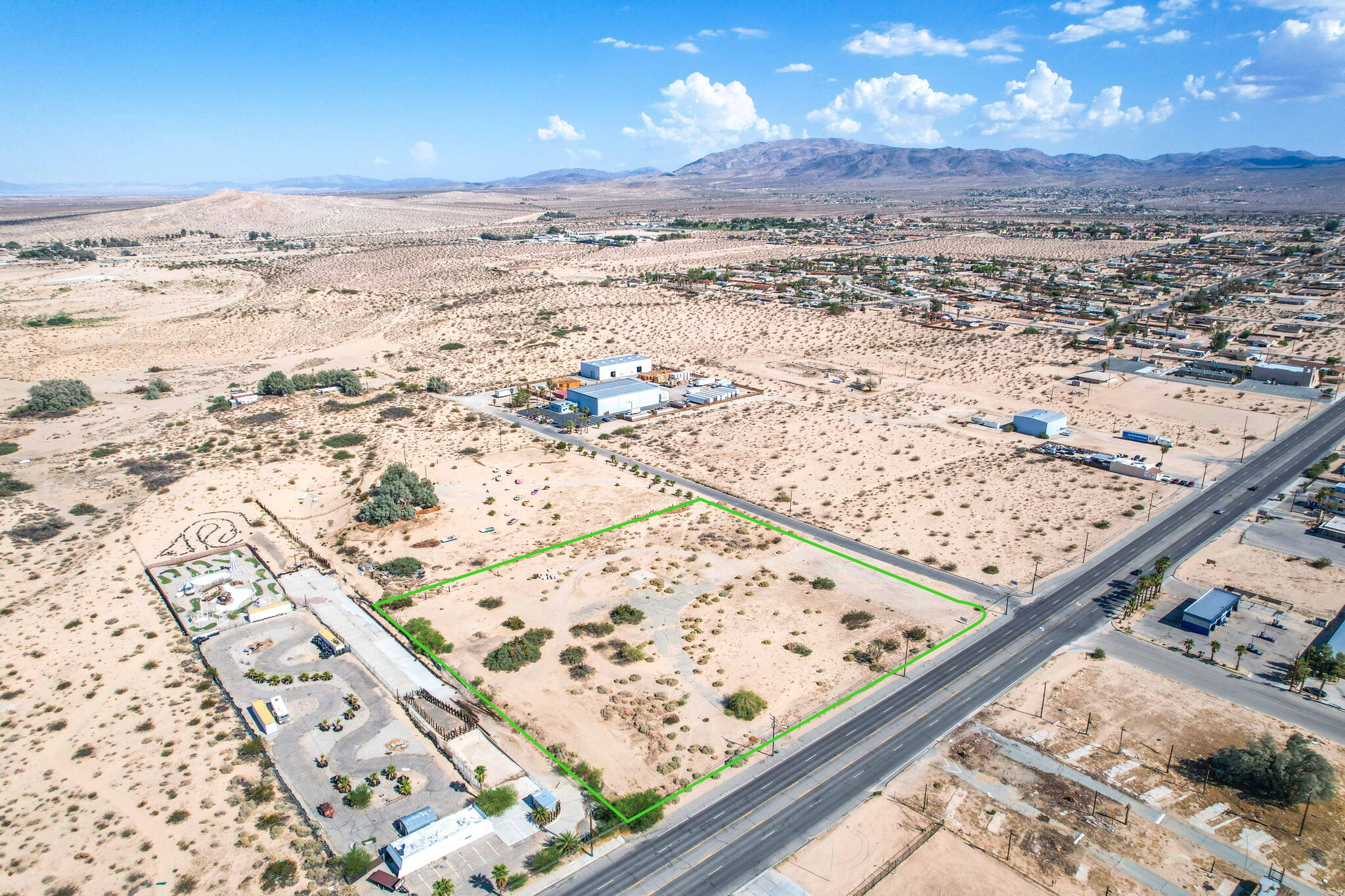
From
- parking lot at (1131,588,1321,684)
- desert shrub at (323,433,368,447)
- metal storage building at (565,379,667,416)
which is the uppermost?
metal storage building at (565,379,667,416)

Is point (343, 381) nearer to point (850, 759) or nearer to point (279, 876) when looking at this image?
point (279, 876)

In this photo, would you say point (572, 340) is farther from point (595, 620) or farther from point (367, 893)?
point (367, 893)

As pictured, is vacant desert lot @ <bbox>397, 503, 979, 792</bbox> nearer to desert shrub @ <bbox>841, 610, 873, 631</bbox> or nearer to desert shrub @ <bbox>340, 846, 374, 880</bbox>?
desert shrub @ <bbox>841, 610, 873, 631</bbox>

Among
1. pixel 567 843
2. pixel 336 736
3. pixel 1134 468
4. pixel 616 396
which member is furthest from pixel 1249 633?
pixel 616 396

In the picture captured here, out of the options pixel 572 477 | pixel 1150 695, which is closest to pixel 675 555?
pixel 572 477

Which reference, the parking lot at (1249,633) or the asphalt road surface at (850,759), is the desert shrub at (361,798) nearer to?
the asphalt road surface at (850,759)

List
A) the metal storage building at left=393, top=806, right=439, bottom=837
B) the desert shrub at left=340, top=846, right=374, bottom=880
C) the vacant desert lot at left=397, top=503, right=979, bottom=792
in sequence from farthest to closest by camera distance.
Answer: the vacant desert lot at left=397, top=503, right=979, bottom=792 → the metal storage building at left=393, top=806, right=439, bottom=837 → the desert shrub at left=340, top=846, right=374, bottom=880

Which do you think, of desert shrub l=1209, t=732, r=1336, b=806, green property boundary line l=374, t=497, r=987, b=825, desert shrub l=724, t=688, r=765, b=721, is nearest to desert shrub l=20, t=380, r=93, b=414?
green property boundary line l=374, t=497, r=987, b=825
